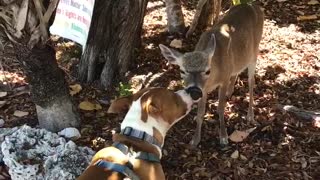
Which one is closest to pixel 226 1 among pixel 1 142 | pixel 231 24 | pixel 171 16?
pixel 171 16

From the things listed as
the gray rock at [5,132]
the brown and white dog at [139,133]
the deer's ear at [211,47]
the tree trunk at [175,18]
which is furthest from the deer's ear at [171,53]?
the tree trunk at [175,18]

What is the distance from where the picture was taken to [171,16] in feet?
23.9

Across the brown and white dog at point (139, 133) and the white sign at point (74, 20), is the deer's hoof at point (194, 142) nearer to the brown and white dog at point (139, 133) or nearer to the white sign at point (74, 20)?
the brown and white dog at point (139, 133)

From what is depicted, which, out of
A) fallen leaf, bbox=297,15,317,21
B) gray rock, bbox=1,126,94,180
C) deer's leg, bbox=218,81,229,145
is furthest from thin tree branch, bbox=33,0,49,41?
fallen leaf, bbox=297,15,317,21

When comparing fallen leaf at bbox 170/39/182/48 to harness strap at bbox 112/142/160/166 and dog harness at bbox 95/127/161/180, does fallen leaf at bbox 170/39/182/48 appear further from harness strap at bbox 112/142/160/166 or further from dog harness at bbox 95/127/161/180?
harness strap at bbox 112/142/160/166

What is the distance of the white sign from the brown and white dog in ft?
3.45

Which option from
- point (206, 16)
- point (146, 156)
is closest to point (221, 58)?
point (146, 156)

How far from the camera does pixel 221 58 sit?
5.41m

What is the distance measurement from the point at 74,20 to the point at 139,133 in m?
1.56

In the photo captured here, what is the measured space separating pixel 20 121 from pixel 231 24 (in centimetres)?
248

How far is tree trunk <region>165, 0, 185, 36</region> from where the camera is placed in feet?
23.5

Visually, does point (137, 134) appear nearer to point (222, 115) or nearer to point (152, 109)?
point (152, 109)

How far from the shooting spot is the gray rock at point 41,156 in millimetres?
4766

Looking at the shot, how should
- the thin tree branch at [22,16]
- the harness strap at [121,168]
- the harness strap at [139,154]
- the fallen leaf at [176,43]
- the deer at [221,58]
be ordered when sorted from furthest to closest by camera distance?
the fallen leaf at [176,43] → the deer at [221,58] → the thin tree branch at [22,16] → the harness strap at [139,154] → the harness strap at [121,168]
